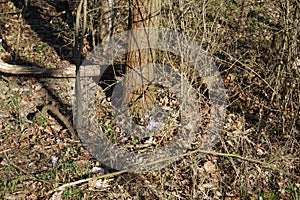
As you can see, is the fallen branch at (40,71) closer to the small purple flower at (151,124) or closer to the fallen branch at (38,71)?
the fallen branch at (38,71)

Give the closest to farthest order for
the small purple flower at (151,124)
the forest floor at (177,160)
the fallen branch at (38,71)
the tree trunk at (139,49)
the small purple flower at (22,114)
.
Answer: the forest floor at (177,160), the tree trunk at (139,49), the small purple flower at (151,124), the small purple flower at (22,114), the fallen branch at (38,71)

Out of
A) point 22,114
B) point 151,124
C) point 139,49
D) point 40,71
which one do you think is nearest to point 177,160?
point 151,124

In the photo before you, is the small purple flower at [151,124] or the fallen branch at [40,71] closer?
the small purple flower at [151,124]

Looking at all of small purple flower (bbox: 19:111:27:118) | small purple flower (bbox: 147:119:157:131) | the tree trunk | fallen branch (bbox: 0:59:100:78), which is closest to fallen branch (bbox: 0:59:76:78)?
fallen branch (bbox: 0:59:100:78)

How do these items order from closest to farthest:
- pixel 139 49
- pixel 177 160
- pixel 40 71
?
pixel 177 160 < pixel 139 49 < pixel 40 71

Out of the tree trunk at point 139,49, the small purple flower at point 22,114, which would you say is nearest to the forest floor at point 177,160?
the small purple flower at point 22,114

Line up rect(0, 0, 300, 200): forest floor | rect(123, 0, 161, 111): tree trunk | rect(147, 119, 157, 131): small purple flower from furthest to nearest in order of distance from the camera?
rect(147, 119, 157, 131): small purple flower < rect(123, 0, 161, 111): tree trunk < rect(0, 0, 300, 200): forest floor

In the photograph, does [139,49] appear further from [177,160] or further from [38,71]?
[38,71]

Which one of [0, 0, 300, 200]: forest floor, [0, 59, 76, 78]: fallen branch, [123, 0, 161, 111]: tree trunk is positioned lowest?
[0, 0, 300, 200]: forest floor

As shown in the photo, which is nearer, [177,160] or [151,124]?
[177,160]

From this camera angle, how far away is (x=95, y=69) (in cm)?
477

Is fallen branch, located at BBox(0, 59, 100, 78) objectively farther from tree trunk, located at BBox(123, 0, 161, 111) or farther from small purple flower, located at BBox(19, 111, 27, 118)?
tree trunk, located at BBox(123, 0, 161, 111)

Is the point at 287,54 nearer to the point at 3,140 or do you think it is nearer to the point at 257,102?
the point at 257,102

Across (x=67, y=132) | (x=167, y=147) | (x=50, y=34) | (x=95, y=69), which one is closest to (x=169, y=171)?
(x=167, y=147)
